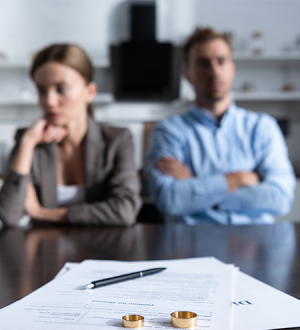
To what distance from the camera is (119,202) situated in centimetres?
115

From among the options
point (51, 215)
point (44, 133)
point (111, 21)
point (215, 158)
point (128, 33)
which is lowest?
point (51, 215)

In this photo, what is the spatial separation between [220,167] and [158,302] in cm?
107

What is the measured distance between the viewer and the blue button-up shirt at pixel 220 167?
1.28m

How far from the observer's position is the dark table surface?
1.74ft

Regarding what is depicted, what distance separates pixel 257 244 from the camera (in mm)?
750

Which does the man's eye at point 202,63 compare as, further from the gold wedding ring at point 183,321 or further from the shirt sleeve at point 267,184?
the gold wedding ring at point 183,321

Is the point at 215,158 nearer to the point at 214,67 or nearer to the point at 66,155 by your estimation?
the point at 214,67

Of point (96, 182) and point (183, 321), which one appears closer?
point (183, 321)

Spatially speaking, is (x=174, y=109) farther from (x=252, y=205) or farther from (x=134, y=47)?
(x=252, y=205)

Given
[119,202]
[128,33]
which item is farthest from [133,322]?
[128,33]

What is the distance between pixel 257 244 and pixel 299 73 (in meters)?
3.38

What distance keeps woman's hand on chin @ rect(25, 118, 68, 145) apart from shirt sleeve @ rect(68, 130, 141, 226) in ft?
0.76

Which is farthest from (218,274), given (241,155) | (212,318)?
(241,155)

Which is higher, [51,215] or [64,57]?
[64,57]
